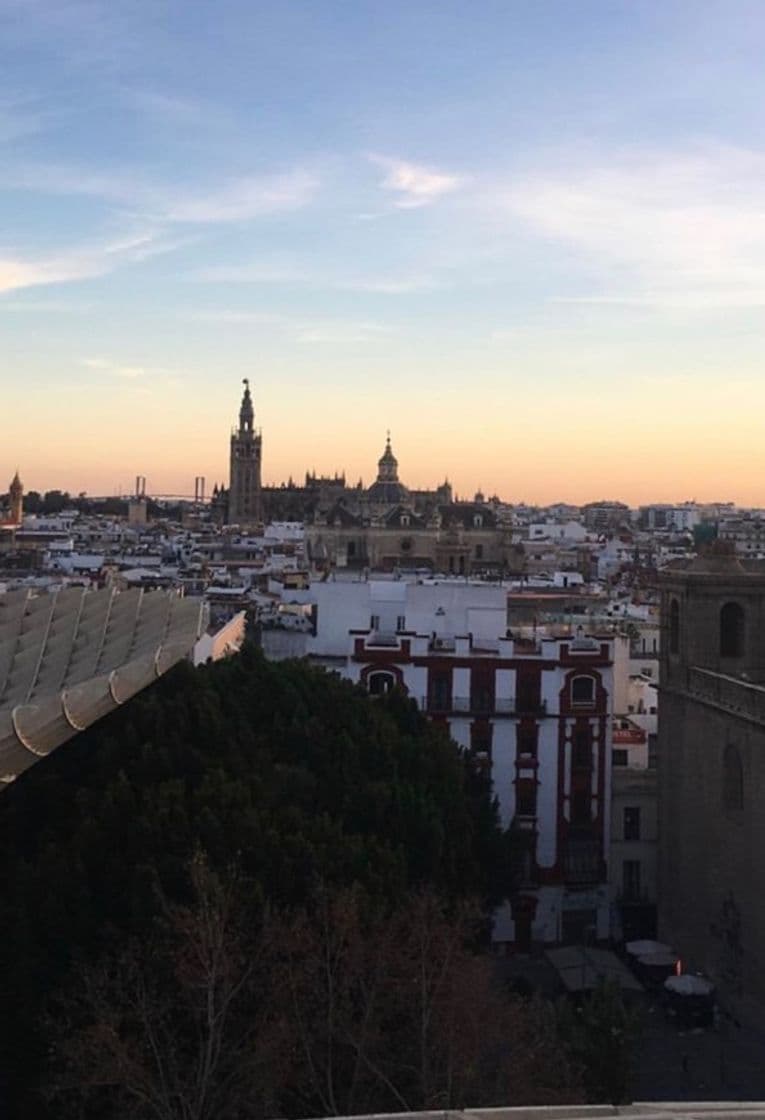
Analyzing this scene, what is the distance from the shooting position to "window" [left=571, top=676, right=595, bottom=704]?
27906mm

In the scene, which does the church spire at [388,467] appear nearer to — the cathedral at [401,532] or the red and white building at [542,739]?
the cathedral at [401,532]

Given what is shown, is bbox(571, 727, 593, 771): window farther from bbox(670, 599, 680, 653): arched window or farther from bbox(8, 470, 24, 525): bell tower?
bbox(8, 470, 24, 525): bell tower

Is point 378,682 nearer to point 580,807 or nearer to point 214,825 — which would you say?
point 580,807

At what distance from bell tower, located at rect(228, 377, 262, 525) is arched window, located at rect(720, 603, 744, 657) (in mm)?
124119

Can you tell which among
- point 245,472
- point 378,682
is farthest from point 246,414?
point 378,682

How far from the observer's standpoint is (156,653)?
55.2 feet

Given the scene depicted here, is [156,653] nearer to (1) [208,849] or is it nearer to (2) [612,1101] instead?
(1) [208,849]

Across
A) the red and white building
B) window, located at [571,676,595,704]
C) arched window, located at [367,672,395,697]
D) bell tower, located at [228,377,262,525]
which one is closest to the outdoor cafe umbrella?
the red and white building

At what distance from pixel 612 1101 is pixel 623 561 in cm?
8850

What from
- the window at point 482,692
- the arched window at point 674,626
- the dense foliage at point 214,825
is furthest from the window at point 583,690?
the dense foliage at point 214,825

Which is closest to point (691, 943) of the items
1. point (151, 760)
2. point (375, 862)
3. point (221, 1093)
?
point (375, 862)

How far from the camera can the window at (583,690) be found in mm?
27906

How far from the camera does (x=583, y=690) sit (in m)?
27.9

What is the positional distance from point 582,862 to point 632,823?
1.54m
